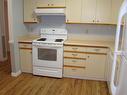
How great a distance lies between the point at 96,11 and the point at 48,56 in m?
1.60

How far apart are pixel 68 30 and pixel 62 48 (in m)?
0.76

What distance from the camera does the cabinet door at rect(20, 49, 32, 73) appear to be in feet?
11.5

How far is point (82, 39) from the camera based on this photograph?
147 inches

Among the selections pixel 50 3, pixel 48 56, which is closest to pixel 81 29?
pixel 50 3

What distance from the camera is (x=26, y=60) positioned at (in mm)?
3564

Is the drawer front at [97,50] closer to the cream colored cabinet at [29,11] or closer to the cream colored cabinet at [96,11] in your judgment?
the cream colored cabinet at [96,11]

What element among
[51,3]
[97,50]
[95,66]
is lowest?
[95,66]

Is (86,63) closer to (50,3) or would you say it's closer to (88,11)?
(88,11)

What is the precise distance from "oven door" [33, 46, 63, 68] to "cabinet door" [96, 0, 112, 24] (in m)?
1.21

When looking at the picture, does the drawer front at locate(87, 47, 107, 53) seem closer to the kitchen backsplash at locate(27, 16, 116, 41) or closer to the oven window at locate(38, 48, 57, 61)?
the kitchen backsplash at locate(27, 16, 116, 41)

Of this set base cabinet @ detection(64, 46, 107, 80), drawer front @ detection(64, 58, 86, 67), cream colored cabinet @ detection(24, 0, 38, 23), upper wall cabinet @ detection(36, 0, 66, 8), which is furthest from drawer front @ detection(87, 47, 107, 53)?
cream colored cabinet @ detection(24, 0, 38, 23)

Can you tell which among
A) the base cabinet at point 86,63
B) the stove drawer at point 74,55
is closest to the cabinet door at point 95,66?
the base cabinet at point 86,63

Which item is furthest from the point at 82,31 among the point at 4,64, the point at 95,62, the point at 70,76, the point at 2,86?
the point at 4,64

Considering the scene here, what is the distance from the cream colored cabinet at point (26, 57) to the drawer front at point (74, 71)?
38.0 inches
